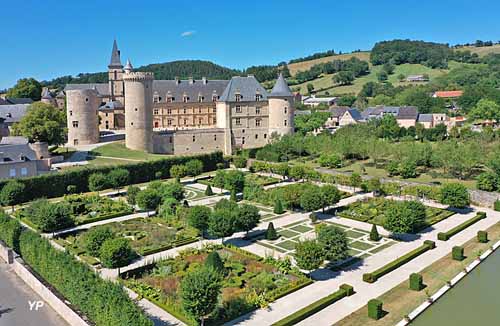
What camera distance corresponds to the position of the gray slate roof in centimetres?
5791

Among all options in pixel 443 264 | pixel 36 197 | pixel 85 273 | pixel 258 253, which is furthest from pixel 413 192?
pixel 36 197

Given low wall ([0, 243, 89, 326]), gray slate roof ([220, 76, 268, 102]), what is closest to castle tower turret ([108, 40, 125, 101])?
gray slate roof ([220, 76, 268, 102])

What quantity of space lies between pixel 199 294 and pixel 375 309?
7119mm

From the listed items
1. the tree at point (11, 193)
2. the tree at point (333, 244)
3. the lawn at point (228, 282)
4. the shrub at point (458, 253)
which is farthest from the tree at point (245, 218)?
the tree at point (11, 193)

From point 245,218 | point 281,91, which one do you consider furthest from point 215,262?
point 281,91

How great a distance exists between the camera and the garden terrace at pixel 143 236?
25312 mm

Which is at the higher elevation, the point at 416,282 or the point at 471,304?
the point at 416,282

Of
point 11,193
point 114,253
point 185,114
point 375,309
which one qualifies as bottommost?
point 375,309

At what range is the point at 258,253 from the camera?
24781mm

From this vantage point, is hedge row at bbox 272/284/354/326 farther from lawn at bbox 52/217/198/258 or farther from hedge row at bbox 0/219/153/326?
lawn at bbox 52/217/198/258

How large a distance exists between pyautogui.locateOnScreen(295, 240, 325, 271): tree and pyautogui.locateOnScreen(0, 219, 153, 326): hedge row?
8.44 m

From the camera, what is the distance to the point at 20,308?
61.7ft

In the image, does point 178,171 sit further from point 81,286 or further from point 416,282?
point 416,282

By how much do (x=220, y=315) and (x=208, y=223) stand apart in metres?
8.69
